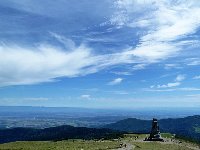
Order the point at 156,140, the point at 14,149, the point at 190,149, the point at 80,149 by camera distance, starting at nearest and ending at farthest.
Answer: the point at 80,149, the point at 14,149, the point at 190,149, the point at 156,140

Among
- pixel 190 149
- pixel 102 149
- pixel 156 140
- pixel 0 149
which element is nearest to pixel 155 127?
pixel 156 140

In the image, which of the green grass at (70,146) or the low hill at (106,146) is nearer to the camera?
the green grass at (70,146)

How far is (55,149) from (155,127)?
52.1m

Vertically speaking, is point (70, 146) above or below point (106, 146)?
below

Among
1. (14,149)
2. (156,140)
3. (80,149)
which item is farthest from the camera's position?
(156,140)

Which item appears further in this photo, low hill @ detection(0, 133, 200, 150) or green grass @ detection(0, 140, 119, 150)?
low hill @ detection(0, 133, 200, 150)

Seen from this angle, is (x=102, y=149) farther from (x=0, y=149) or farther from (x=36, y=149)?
(x=0, y=149)

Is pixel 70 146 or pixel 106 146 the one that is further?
pixel 70 146

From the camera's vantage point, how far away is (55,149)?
102 metres

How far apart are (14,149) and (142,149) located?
4205 centimetres

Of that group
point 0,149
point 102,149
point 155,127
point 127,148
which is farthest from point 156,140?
point 0,149

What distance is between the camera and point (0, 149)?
11119 centimetres

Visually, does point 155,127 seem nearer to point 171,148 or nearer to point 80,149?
point 171,148

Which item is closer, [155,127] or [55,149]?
[55,149]
